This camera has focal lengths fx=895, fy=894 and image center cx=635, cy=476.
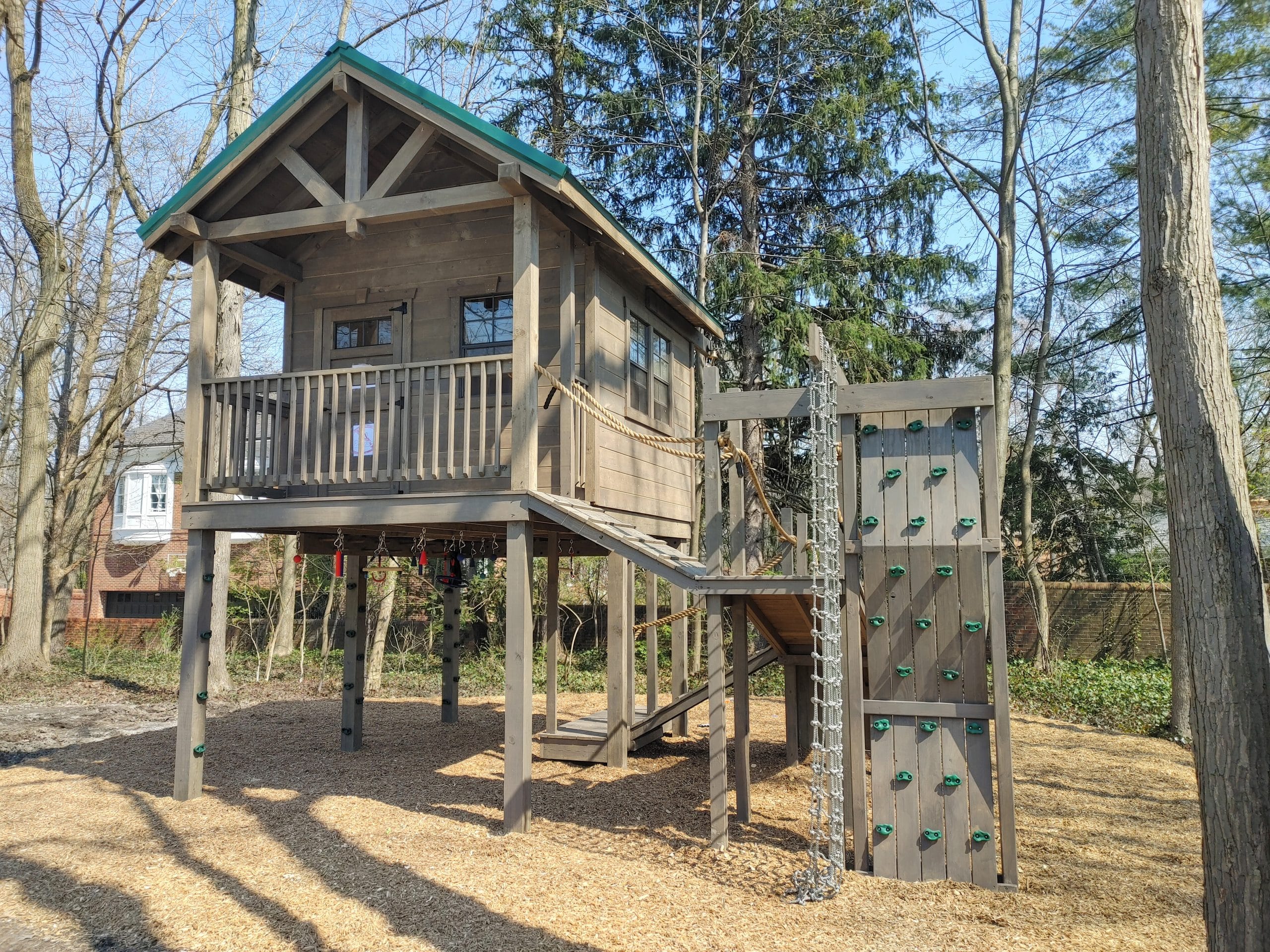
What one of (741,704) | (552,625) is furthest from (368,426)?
(741,704)

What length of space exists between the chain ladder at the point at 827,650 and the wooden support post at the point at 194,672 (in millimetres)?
5319

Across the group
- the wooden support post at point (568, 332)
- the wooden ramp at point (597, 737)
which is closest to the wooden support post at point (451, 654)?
the wooden ramp at point (597, 737)

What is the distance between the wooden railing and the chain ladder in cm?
250

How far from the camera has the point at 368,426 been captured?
9164 mm

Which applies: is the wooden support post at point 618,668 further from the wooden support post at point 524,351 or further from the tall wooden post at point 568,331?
the wooden support post at point 524,351

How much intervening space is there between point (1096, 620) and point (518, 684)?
49.9 ft

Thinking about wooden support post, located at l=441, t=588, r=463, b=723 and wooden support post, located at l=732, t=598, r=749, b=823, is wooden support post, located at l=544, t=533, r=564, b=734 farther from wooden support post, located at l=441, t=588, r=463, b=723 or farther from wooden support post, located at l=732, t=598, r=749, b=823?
wooden support post, located at l=732, t=598, r=749, b=823

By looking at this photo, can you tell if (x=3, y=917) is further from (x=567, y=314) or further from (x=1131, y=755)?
(x=1131, y=755)

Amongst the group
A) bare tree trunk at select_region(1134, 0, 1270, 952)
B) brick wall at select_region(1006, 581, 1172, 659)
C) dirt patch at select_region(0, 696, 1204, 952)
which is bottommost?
dirt patch at select_region(0, 696, 1204, 952)

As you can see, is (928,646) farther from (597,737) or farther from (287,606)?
(287,606)

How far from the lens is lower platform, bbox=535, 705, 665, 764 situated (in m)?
9.72

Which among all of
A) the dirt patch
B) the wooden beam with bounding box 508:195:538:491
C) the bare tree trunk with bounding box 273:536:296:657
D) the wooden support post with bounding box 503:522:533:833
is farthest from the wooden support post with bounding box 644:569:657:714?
the bare tree trunk with bounding box 273:536:296:657

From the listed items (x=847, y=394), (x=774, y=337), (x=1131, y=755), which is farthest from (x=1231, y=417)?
(x=774, y=337)

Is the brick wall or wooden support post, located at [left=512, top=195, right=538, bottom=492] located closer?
wooden support post, located at [left=512, top=195, right=538, bottom=492]
